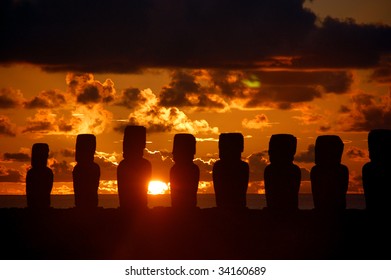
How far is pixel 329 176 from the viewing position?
690 inches

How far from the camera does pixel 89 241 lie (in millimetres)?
16625

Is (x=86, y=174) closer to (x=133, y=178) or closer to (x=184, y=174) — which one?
(x=133, y=178)

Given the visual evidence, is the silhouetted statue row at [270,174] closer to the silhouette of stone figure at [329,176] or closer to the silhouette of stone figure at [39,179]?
the silhouette of stone figure at [329,176]

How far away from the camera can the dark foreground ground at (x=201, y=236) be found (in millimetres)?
16000

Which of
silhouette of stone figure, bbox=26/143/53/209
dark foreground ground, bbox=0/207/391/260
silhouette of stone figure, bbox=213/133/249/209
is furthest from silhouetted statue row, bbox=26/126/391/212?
silhouette of stone figure, bbox=26/143/53/209

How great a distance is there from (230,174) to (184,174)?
2.99 ft

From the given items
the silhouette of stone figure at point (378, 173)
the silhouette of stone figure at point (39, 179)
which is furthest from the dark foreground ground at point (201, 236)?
the silhouette of stone figure at point (39, 179)

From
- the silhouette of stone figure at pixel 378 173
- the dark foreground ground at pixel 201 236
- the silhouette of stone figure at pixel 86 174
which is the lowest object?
the dark foreground ground at pixel 201 236

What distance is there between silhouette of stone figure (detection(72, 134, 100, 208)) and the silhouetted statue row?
2.93 ft

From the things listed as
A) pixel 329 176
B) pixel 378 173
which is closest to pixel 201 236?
pixel 329 176

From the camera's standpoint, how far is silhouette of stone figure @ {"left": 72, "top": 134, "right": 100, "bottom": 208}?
61.5ft

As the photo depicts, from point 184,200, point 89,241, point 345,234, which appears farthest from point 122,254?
point 345,234

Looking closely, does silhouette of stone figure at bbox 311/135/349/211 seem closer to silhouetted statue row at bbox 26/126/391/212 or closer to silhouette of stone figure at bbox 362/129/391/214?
silhouetted statue row at bbox 26/126/391/212

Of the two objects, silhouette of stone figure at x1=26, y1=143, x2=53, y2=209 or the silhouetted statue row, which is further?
silhouette of stone figure at x1=26, y1=143, x2=53, y2=209
